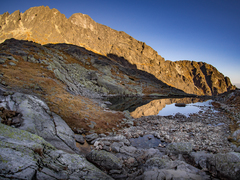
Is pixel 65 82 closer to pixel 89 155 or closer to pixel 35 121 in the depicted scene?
pixel 35 121

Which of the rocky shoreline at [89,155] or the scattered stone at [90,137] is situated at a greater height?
the rocky shoreline at [89,155]

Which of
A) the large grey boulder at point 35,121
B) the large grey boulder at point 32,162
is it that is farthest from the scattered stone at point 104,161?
the large grey boulder at point 35,121

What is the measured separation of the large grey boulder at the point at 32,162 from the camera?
368 cm

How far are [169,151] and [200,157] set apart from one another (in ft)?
7.80

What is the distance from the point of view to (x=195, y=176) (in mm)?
5984

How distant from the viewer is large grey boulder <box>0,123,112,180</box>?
3.68 meters

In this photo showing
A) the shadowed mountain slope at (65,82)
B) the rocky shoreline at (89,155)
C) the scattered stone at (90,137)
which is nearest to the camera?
the rocky shoreline at (89,155)

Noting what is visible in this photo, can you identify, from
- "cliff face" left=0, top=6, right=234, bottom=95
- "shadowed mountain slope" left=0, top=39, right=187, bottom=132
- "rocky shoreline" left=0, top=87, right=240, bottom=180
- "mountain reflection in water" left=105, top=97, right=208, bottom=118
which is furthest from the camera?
"cliff face" left=0, top=6, right=234, bottom=95

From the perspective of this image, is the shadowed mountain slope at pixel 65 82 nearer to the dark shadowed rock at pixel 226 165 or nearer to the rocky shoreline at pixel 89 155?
the rocky shoreline at pixel 89 155

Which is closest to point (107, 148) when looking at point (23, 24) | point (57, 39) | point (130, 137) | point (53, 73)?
point (130, 137)

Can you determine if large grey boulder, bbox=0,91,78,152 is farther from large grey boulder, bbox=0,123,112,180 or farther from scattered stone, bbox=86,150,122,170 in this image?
large grey boulder, bbox=0,123,112,180

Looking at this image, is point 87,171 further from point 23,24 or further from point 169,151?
point 23,24

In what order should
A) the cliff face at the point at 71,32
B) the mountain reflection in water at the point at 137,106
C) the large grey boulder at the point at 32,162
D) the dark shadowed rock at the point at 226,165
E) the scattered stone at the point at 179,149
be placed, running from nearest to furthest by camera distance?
1. the large grey boulder at the point at 32,162
2. the dark shadowed rock at the point at 226,165
3. the scattered stone at the point at 179,149
4. the mountain reflection in water at the point at 137,106
5. the cliff face at the point at 71,32

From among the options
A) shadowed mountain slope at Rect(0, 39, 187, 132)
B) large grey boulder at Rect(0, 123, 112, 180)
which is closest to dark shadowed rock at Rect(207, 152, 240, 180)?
large grey boulder at Rect(0, 123, 112, 180)
